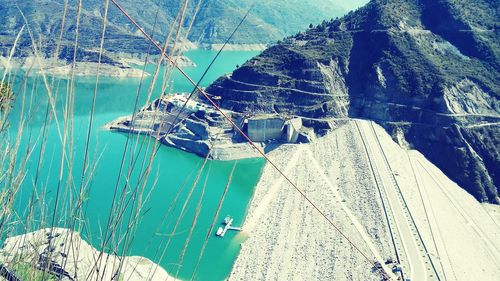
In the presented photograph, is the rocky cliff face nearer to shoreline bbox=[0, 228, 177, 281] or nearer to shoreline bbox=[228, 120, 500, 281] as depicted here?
shoreline bbox=[228, 120, 500, 281]

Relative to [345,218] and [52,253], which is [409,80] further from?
[52,253]

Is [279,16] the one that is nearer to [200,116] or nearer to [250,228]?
[200,116]

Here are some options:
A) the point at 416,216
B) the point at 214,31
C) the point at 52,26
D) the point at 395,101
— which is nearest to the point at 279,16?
the point at 214,31

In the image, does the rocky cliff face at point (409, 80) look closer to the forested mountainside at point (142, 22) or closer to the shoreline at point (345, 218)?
the shoreline at point (345, 218)

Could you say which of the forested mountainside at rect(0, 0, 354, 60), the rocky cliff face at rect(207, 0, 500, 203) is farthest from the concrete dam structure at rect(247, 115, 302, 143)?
the forested mountainside at rect(0, 0, 354, 60)

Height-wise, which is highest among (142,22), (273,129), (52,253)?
(52,253)

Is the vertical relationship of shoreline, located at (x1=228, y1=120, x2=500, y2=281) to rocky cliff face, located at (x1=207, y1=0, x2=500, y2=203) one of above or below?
below

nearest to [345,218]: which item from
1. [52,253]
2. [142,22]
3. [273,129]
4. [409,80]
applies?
[273,129]
